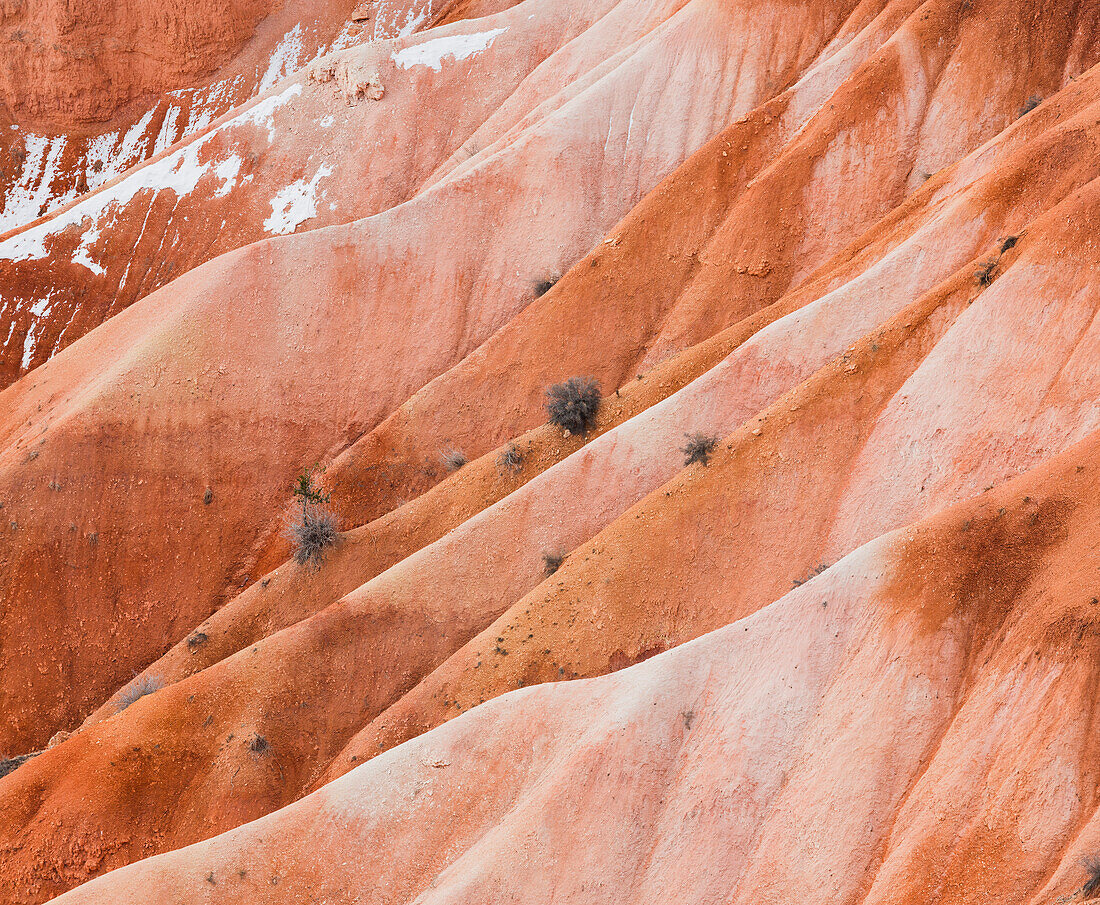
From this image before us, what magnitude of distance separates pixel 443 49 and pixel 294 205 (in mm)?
8791

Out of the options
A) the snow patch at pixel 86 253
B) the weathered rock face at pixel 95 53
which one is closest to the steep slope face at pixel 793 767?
the snow patch at pixel 86 253

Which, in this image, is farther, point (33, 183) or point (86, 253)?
point (33, 183)

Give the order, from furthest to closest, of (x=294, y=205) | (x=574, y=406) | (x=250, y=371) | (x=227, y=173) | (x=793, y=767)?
(x=227, y=173)
(x=294, y=205)
(x=250, y=371)
(x=574, y=406)
(x=793, y=767)

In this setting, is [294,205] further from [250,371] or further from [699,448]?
[699,448]

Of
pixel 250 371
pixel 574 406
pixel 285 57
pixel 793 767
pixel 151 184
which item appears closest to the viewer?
pixel 793 767

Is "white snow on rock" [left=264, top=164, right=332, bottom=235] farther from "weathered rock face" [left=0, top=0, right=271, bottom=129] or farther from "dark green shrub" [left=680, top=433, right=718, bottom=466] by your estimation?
"dark green shrub" [left=680, top=433, right=718, bottom=466]

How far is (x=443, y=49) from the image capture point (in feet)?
124

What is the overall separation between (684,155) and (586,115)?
11.0ft

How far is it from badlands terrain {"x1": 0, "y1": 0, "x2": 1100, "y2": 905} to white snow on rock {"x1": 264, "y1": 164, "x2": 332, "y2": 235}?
0.15 m

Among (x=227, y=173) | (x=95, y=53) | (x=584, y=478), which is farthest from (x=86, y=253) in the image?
(x=584, y=478)

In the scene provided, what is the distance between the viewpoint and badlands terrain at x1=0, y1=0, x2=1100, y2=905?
13.3 meters

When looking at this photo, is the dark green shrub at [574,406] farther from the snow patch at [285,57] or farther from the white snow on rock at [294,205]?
the snow patch at [285,57]

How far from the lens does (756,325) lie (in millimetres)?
22562

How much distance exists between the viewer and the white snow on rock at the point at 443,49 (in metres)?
37.4
